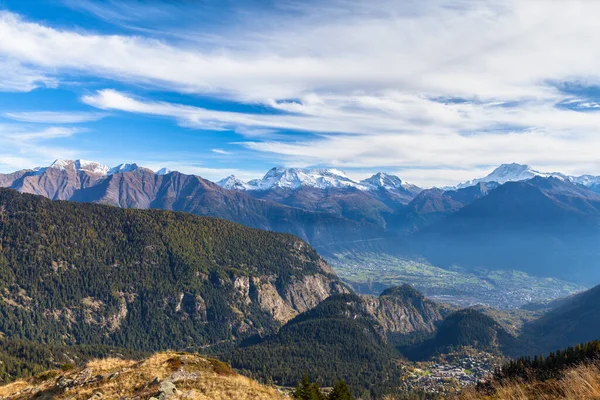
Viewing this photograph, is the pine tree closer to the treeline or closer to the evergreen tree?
the evergreen tree

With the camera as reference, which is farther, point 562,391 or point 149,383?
point 149,383

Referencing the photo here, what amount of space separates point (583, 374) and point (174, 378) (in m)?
36.1

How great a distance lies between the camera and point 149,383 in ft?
126

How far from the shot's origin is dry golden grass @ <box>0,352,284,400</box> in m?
35.0

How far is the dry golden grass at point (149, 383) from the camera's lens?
115 ft

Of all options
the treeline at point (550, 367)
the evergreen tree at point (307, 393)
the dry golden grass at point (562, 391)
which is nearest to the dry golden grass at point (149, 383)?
the evergreen tree at point (307, 393)

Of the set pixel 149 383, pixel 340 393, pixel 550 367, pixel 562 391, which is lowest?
pixel 340 393

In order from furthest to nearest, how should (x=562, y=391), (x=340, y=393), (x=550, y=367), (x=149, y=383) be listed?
(x=340, y=393), (x=550, y=367), (x=149, y=383), (x=562, y=391)

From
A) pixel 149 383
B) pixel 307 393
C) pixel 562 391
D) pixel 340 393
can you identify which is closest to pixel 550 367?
pixel 340 393

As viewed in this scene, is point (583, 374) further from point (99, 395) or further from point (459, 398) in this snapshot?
point (99, 395)

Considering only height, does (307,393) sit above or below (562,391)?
below

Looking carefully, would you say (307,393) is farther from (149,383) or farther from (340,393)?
(149,383)

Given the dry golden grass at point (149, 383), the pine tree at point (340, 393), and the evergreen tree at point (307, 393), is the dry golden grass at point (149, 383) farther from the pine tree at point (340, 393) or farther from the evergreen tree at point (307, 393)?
the pine tree at point (340, 393)

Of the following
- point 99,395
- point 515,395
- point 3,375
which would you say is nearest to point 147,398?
point 99,395
